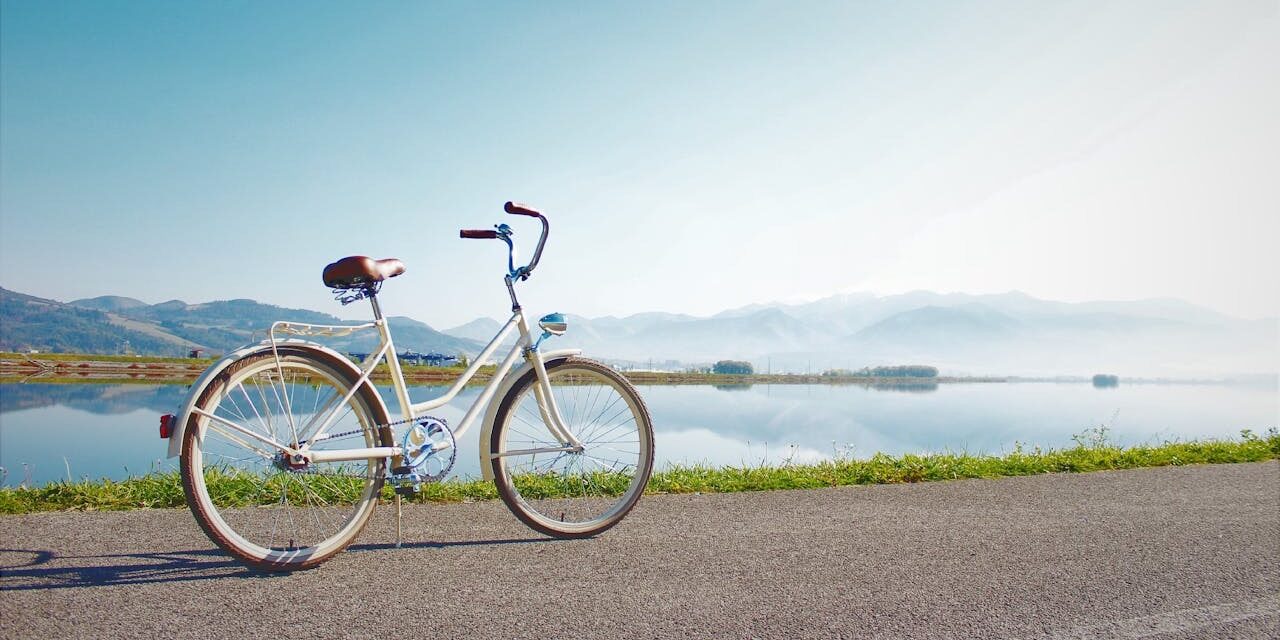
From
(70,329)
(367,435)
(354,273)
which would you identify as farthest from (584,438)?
(70,329)

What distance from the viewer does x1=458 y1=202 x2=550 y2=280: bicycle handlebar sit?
4062mm

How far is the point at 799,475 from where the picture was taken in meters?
5.52

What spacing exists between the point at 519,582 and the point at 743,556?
1.20 meters

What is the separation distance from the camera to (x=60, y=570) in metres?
3.14

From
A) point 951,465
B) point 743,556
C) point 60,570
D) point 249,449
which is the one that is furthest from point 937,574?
point 60,570

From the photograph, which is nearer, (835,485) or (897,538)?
(897,538)

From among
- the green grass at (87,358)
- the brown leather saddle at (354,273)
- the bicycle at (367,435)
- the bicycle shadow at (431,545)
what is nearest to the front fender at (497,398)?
the bicycle at (367,435)

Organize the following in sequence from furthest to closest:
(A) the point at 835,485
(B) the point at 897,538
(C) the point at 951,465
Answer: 1. (C) the point at 951,465
2. (A) the point at 835,485
3. (B) the point at 897,538

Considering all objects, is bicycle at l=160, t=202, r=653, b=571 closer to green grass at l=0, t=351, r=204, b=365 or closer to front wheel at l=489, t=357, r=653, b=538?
front wheel at l=489, t=357, r=653, b=538

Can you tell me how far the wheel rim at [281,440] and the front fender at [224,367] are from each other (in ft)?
0.21

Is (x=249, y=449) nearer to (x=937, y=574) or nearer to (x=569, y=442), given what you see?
(x=569, y=442)

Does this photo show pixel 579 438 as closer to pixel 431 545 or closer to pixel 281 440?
pixel 431 545

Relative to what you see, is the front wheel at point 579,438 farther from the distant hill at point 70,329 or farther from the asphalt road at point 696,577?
the distant hill at point 70,329

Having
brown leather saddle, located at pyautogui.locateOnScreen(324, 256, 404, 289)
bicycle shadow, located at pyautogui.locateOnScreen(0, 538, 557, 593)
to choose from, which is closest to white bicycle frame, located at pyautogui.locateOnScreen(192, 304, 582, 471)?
brown leather saddle, located at pyautogui.locateOnScreen(324, 256, 404, 289)
